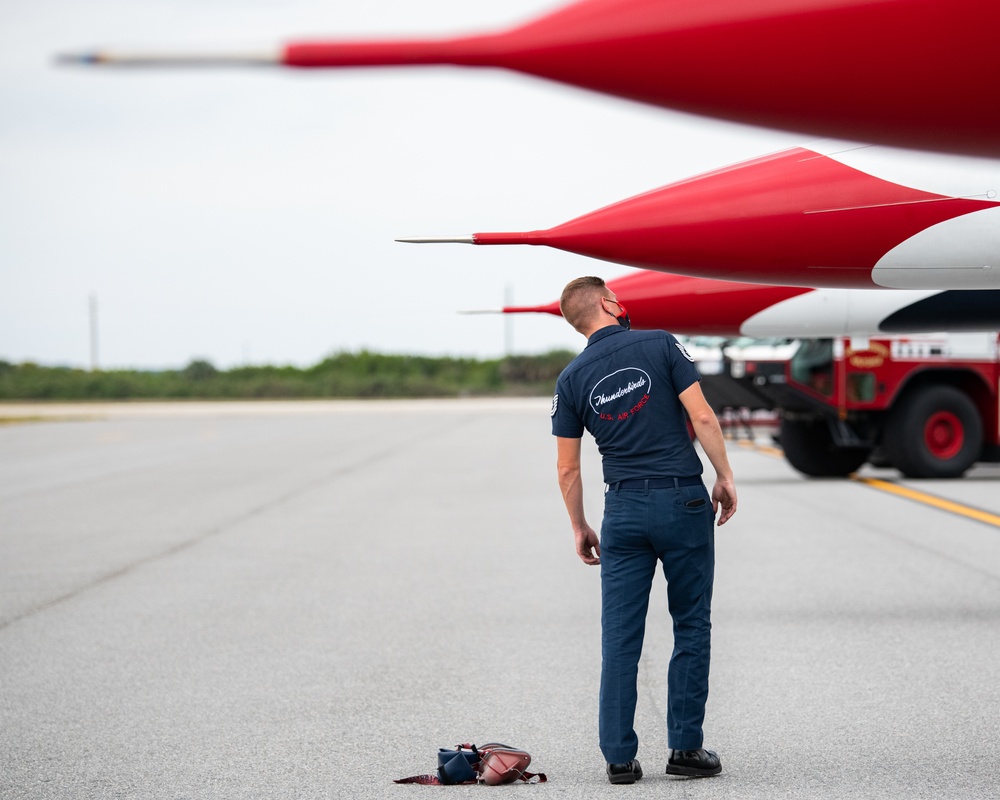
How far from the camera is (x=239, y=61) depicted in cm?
206

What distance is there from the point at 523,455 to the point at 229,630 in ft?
45.8

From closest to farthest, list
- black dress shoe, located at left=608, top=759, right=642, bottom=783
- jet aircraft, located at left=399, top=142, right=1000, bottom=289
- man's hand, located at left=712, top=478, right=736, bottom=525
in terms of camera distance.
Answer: black dress shoe, located at left=608, top=759, right=642, bottom=783 → man's hand, located at left=712, top=478, right=736, bottom=525 → jet aircraft, located at left=399, top=142, right=1000, bottom=289

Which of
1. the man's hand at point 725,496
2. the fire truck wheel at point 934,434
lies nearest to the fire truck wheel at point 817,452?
the fire truck wheel at point 934,434

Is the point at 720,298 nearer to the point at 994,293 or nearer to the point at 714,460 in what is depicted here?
the point at 994,293

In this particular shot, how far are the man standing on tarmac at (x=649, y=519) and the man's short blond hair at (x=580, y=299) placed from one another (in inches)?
4.5

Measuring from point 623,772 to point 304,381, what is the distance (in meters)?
65.0

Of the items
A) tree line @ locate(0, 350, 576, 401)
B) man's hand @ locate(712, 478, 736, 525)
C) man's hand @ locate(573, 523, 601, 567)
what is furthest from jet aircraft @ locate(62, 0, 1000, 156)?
tree line @ locate(0, 350, 576, 401)

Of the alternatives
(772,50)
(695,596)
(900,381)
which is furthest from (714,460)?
(900,381)

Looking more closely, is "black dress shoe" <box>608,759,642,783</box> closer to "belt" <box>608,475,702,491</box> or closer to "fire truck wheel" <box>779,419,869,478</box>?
"belt" <box>608,475,702,491</box>

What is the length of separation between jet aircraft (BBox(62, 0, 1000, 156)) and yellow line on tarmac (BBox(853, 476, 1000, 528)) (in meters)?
9.09

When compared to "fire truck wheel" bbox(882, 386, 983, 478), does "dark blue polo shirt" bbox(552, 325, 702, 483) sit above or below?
above

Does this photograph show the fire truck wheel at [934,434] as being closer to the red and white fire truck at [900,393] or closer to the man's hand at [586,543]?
the red and white fire truck at [900,393]

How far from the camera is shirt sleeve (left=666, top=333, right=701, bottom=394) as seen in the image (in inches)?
164

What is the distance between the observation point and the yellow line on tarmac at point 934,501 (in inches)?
437
